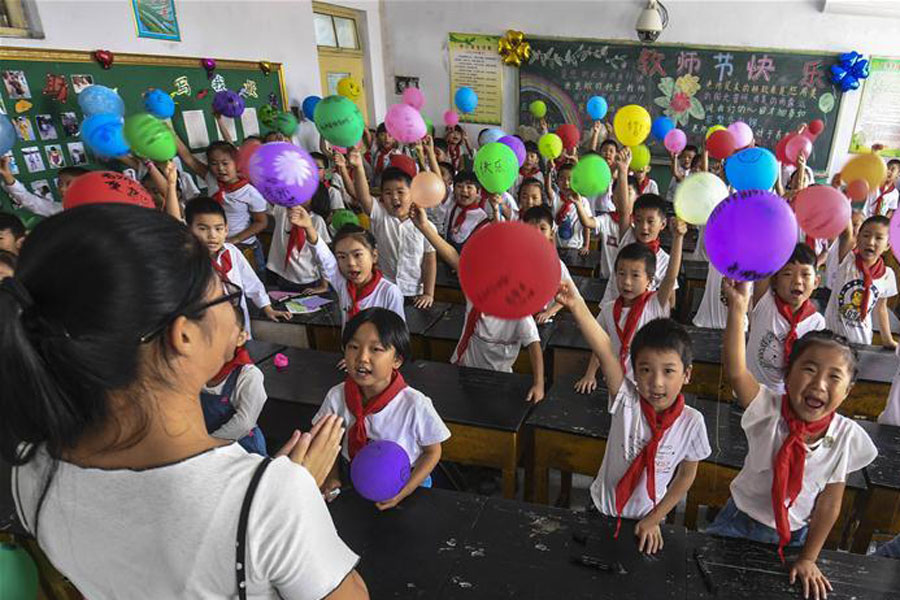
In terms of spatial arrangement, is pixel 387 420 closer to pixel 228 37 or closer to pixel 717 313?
pixel 717 313

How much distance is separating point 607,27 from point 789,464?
6.08 m

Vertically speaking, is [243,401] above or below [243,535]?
below

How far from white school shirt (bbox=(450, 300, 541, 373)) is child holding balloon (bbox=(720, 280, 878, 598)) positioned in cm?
97

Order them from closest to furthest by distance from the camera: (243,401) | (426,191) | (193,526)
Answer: (193,526), (243,401), (426,191)

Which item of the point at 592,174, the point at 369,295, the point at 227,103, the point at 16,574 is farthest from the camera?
the point at 227,103

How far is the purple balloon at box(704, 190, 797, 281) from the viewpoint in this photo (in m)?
1.43

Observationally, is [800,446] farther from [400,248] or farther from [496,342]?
[400,248]

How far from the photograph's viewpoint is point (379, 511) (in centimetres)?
139

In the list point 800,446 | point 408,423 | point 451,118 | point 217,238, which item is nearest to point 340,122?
point 217,238

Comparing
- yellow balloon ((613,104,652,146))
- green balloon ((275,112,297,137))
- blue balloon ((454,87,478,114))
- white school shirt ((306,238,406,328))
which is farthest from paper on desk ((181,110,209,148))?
yellow balloon ((613,104,652,146))

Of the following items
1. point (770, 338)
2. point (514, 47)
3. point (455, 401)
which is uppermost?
point (514, 47)

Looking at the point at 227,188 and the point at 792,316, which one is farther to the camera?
the point at 227,188

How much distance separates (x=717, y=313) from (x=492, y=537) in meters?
2.27

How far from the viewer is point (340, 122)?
289 cm
